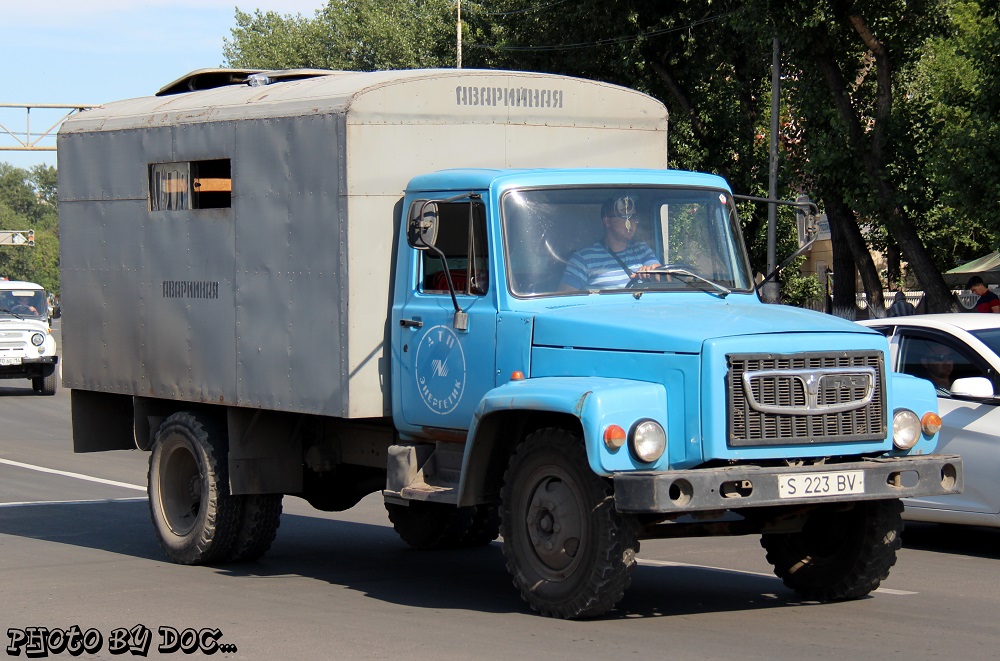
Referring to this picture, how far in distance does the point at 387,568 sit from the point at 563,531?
2909 millimetres

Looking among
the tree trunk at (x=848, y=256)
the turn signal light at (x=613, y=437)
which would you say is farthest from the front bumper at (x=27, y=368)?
the turn signal light at (x=613, y=437)

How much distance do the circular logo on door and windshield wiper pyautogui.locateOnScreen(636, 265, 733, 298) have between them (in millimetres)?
1172

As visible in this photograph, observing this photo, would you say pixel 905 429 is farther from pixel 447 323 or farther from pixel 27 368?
pixel 27 368

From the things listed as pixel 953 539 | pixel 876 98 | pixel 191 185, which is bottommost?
pixel 953 539

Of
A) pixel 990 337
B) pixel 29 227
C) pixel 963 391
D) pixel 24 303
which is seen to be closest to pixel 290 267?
pixel 963 391

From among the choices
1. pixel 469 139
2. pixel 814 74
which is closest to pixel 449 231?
pixel 469 139

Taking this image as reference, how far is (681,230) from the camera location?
351 inches

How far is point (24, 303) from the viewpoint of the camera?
31.5 meters

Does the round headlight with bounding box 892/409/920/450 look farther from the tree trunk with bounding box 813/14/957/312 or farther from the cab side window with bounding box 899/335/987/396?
the tree trunk with bounding box 813/14/957/312

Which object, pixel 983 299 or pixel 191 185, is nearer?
pixel 191 185

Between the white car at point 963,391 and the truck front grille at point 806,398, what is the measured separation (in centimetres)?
273

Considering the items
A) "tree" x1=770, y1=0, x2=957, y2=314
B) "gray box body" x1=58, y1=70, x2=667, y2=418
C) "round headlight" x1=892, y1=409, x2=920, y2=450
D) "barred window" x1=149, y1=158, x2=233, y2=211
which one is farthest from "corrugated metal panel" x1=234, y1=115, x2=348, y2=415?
"tree" x1=770, y1=0, x2=957, y2=314

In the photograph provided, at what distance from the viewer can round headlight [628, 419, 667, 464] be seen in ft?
24.2

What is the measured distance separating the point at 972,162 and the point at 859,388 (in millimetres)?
14824
